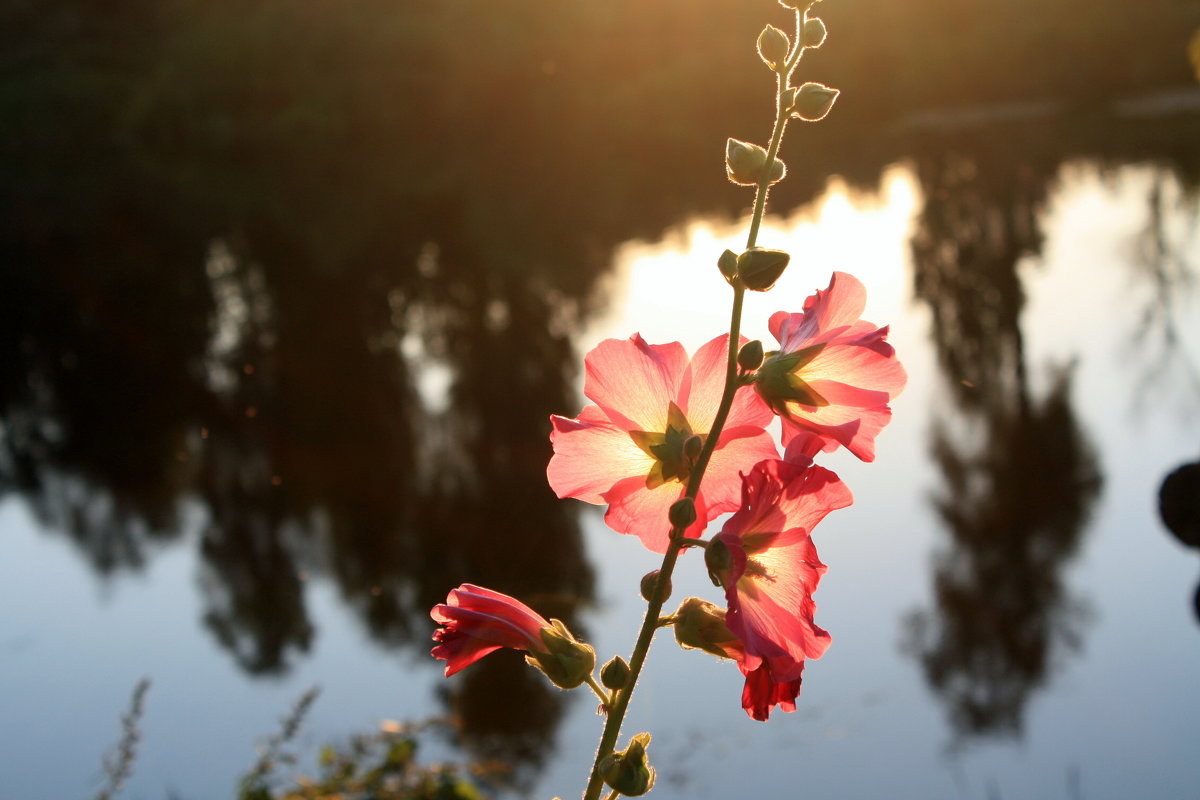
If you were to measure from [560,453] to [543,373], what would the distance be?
8.92 m

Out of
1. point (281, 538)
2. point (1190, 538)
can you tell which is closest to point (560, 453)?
point (1190, 538)

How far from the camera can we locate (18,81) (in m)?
25.7

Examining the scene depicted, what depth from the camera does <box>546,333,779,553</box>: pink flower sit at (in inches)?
30.0

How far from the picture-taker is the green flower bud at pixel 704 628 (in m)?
0.70

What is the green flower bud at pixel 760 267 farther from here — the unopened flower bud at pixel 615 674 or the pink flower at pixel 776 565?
the unopened flower bud at pixel 615 674

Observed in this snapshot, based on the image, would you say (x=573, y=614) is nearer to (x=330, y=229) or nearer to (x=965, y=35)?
(x=330, y=229)

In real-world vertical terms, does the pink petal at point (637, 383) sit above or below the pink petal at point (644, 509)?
above

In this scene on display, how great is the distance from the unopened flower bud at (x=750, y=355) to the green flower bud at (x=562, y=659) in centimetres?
20

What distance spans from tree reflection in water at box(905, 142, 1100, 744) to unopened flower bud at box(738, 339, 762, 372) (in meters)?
4.69

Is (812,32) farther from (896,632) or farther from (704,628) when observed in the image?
(896,632)

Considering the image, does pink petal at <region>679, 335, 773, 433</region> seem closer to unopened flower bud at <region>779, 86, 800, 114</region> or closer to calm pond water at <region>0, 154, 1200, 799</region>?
unopened flower bud at <region>779, 86, 800, 114</region>

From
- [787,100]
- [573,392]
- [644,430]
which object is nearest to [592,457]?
[644,430]

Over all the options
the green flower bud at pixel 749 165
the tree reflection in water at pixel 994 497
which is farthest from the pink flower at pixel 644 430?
the tree reflection in water at pixel 994 497

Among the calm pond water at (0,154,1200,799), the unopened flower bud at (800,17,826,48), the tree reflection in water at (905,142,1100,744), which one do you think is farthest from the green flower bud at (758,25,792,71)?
the tree reflection in water at (905,142,1100,744)
